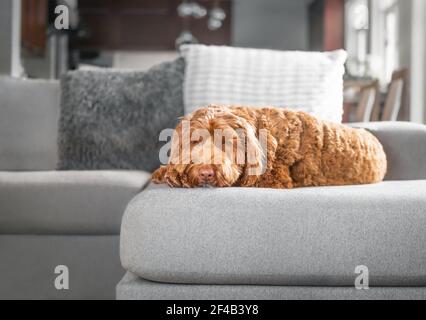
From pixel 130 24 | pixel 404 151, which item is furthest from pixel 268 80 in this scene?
pixel 130 24

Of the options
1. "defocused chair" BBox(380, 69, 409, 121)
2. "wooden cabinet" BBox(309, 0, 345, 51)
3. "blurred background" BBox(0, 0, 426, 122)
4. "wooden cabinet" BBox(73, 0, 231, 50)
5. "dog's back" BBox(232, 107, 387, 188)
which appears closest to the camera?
"dog's back" BBox(232, 107, 387, 188)

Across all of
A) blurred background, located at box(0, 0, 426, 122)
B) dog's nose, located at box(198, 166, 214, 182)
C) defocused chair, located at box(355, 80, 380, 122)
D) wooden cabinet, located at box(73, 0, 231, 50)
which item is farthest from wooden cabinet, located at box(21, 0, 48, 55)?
dog's nose, located at box(198, 166, 214, 182)

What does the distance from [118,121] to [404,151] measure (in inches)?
46.8

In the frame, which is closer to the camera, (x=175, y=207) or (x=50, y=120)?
(x=175, y=207)

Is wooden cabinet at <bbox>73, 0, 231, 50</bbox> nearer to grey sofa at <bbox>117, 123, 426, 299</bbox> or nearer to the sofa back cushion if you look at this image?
the sofa back cushion

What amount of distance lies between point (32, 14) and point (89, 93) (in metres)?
3.89

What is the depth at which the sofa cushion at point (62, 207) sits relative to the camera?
2.12 m

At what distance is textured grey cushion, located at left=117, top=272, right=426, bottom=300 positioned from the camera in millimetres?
1398

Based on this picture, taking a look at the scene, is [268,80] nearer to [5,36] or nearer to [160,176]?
[160,176]

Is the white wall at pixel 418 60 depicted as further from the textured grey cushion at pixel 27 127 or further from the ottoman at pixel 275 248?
the ottoman at pixel 275 248

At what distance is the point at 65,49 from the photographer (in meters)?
8.92

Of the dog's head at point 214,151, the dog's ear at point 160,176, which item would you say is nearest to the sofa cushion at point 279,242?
the dog's head at point 214,151

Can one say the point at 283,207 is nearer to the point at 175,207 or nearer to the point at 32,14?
the point at 175,207
